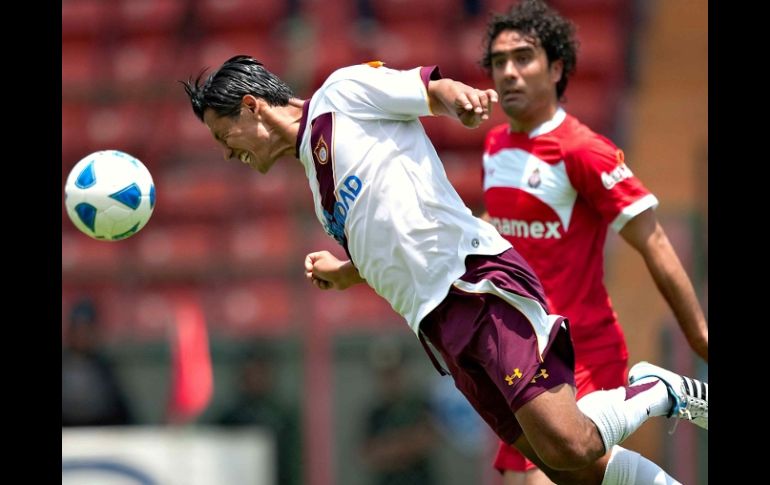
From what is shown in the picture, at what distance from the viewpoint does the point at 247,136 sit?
4.40 metres

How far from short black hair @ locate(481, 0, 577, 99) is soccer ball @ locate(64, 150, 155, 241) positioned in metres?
1.71

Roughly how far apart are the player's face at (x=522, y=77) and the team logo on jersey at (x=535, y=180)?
0.27 metres

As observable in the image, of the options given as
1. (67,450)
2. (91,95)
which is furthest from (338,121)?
(91,95)

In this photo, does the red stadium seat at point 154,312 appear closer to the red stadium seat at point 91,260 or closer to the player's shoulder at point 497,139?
the red stadium seat at point 91,260

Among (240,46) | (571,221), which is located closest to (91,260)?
(240,46)

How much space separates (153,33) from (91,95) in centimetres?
79

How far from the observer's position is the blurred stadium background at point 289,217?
799 centimetres

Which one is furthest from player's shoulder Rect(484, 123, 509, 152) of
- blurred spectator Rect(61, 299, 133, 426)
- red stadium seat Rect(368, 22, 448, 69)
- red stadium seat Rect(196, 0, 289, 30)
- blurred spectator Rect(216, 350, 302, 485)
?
red stadium seat Rect(196, 0, 289, 30)

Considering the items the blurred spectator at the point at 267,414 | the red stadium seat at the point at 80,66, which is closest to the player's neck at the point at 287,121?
the blurred spectator at the point at 267,414

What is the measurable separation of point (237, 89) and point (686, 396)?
2.09 meters

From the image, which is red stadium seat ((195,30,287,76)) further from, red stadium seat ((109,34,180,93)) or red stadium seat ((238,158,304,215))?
red stadium seat ((238,158,304,215))

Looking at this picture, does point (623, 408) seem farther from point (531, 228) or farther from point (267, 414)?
point (267, 414)
